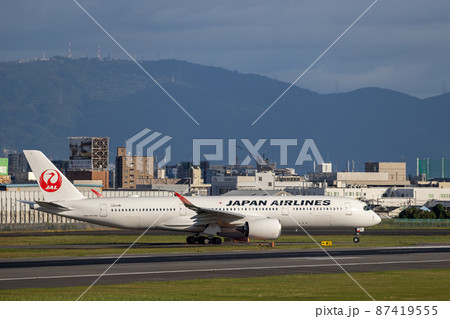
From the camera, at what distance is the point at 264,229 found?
226 ft

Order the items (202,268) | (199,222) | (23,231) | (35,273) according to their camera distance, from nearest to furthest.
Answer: (35,273)
(202,268)
(199,222)
(23,231)

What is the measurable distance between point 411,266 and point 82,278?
19.9 meters

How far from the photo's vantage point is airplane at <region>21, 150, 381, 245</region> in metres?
73.3

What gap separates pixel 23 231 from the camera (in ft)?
364

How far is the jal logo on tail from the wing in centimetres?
1195

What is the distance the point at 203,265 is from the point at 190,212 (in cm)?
2459

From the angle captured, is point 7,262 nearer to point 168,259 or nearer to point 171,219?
point 168,259

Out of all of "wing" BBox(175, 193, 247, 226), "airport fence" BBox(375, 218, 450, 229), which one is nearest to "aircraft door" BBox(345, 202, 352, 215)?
"wing" BBox(175, 193, 247, 226)

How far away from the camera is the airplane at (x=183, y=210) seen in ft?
241

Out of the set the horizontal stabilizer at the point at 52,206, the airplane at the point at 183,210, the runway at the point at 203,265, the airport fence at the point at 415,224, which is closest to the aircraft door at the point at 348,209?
the airplane at the point at 183,210

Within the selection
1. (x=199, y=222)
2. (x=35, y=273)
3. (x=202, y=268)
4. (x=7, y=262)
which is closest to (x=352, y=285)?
(x=202, y=268)

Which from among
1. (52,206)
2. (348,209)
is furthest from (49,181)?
(348,209)

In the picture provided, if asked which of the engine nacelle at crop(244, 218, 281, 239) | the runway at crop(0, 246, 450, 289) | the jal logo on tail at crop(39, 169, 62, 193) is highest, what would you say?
the jal logo on tail at crop(39, 169, 62, 193)

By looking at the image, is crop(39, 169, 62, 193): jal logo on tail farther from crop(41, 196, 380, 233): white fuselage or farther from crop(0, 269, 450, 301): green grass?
crop(0, 269, 450, 301): green grass
